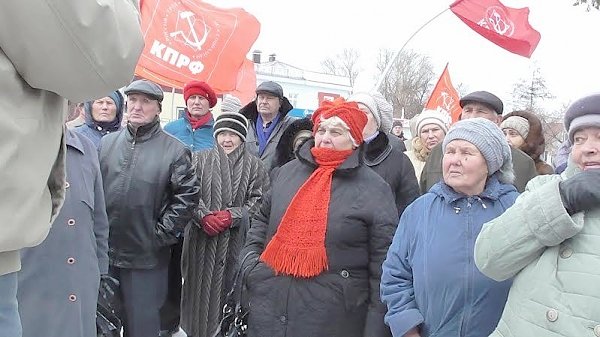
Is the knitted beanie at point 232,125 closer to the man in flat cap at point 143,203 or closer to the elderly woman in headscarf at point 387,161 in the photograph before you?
the man in flat cap at point 143,203

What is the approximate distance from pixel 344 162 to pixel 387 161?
3.53 ft

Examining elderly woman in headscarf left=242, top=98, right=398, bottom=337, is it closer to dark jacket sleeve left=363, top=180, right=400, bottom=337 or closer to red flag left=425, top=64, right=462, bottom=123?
dark jacket sleeve left=363, top=180, right=400, bottom=337

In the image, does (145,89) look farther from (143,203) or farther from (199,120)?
(199,120)

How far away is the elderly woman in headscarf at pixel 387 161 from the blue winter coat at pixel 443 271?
1.40m

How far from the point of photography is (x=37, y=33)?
1244mm

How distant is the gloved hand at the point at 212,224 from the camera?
465 centimetres

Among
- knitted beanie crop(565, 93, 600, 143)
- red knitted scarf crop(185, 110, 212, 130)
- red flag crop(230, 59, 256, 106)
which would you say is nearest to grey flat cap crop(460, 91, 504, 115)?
knitted beanie crop(565, 93, 600, 143)

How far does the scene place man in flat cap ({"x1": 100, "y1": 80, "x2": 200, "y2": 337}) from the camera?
14.2 ft

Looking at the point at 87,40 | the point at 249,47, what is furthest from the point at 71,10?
the point at 249,47

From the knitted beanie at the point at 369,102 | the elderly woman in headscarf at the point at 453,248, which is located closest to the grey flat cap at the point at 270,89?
the knitted beanie at the point at 369,102

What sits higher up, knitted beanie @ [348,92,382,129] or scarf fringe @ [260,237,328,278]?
knitted beanie @ [348,92,382,129]

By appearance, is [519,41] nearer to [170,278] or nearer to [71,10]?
[170,278]

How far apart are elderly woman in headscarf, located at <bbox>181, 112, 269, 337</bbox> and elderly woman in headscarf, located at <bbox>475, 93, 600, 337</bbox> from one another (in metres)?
2.64

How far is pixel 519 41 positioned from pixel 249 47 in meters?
4.24
